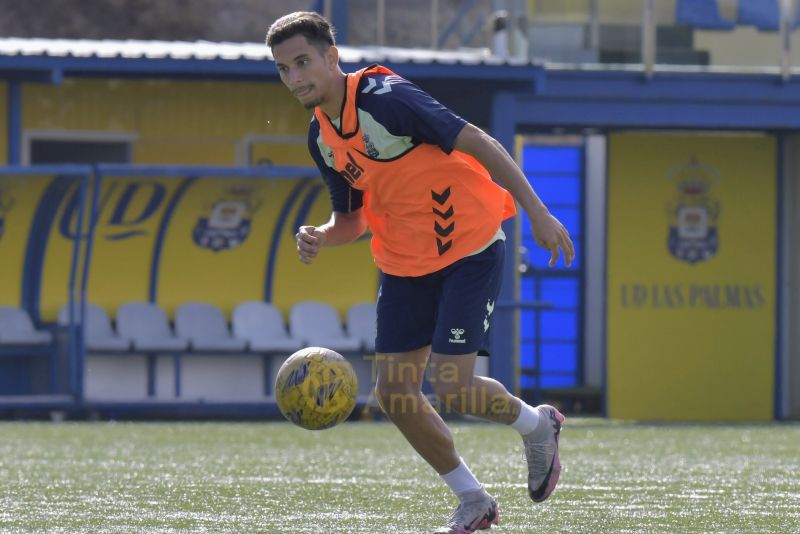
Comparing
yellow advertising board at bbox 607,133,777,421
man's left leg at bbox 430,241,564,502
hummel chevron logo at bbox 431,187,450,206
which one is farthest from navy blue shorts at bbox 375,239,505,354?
yellow advertising board at bbox 607,133,777,421

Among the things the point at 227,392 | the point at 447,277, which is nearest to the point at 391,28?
the point at 227,392

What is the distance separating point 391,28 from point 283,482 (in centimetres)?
1115

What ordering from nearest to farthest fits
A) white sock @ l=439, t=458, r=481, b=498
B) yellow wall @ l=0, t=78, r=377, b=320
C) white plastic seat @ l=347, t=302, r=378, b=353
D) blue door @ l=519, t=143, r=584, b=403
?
white sock @ l=439, t=458, r=481, b=498
yellow wall @ l=0, t=78, r=377, b=320
white plastic seat @ l=347, t=302, r=378, b=353
blue door @ l=519, t=143, r=584, b=403

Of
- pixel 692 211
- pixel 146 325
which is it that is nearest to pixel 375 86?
pixel 146 325

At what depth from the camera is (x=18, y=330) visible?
14930 mm

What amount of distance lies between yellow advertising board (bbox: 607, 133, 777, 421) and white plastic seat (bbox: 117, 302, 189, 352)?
15.2 ft

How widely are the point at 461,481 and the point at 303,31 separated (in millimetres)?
1688

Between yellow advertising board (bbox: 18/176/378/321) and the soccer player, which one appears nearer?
the soccer player

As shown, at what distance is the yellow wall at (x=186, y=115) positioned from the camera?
16156 millimetres

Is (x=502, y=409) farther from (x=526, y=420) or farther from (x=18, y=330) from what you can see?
(x=18, y=330)

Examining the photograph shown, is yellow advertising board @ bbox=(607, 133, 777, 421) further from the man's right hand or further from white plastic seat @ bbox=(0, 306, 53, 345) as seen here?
the man's right hand

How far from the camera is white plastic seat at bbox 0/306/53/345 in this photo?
1466 centimetres

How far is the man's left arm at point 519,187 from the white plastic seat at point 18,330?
9435 millimetres

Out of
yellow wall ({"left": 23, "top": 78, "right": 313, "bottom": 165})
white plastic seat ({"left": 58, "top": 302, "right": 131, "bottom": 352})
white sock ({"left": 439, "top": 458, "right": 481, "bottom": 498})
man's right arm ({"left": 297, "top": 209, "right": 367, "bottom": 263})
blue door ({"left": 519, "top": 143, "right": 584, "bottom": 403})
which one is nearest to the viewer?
white sock ({"left": 439, "top": 458, "right": 481, "bottom": 498})
